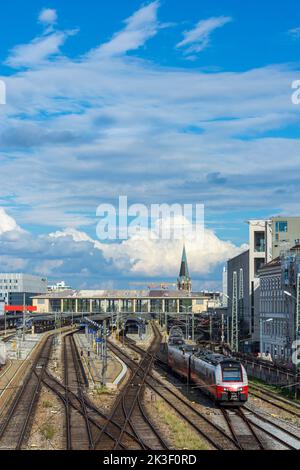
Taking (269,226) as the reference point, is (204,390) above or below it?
below

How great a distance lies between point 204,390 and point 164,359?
36304 millimetres

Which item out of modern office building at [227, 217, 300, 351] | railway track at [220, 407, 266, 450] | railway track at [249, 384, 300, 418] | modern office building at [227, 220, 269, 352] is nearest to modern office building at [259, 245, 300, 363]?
modern office building at [227, 217, 300, 351]

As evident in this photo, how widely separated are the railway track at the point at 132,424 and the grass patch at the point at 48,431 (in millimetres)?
2249

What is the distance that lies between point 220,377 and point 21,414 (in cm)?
1175

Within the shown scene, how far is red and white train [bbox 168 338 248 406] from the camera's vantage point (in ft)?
136

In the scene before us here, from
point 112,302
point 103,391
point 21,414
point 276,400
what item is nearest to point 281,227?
point 103,391

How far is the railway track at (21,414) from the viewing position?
104ft

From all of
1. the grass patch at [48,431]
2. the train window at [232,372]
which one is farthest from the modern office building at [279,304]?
the grass patch at [48,431]

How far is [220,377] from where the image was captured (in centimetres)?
4200

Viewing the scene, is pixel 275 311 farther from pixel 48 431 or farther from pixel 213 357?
pixel 48 431

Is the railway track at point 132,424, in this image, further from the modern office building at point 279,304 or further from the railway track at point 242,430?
the modern office building at point 279,304
